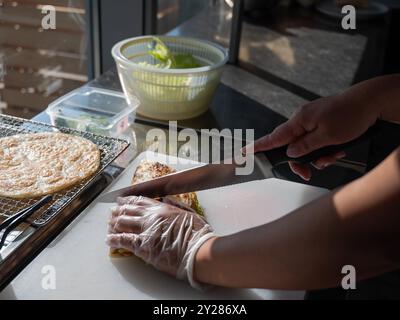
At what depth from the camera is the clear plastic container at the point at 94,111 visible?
119 centimetres

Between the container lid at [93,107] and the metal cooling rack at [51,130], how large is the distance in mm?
68

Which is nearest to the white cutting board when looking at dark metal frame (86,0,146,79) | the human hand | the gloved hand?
the gloved hand

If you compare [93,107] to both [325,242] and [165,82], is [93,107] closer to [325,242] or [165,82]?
[165,82]

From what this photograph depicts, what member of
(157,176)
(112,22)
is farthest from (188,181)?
(112,22)

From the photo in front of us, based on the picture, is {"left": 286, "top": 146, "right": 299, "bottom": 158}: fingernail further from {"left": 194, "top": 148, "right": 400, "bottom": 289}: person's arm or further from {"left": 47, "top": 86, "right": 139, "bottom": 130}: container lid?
{"left": 47, "top": 86, "right": 139, "bottom": 130}: container lid

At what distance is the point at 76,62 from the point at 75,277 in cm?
119

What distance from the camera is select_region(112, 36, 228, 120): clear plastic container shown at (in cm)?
125

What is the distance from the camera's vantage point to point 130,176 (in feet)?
3.46

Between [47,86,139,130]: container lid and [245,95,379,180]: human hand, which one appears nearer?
[245,95,379,180]: human hand

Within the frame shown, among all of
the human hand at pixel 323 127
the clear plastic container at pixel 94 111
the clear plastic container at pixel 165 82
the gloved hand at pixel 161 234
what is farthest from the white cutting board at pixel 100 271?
the clear plastic container at pixel 165 82

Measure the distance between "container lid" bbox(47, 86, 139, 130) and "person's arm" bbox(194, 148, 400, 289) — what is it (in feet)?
1.97

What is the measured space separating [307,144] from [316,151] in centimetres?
3

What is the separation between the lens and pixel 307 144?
1007mm
